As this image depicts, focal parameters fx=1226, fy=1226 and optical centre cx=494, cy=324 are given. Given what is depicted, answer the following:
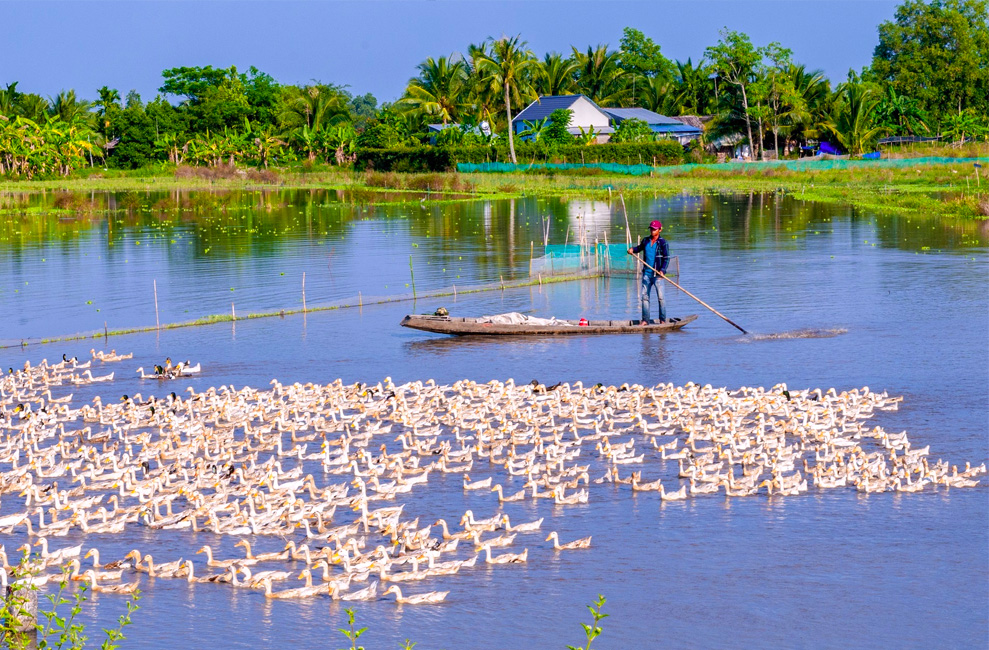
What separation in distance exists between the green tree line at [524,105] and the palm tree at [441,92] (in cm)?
16

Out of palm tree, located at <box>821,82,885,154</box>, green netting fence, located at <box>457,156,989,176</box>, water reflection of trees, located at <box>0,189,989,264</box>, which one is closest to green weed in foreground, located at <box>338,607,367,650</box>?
water reflection of trees, located at <box>0,189,989,264</box>

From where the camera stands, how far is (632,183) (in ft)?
303

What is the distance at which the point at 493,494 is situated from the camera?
1900 cm

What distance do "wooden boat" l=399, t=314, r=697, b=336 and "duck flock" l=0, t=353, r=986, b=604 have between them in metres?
6.09

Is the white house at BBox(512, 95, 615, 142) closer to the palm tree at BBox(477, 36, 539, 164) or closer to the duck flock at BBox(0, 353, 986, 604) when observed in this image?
the palm tree at BBox(477, 36, 539, 164)

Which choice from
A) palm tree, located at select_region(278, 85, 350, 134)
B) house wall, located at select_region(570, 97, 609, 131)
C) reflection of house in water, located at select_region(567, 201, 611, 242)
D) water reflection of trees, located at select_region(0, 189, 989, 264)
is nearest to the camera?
water reflection of trees, located at select_region(0, 189, 989, 264)

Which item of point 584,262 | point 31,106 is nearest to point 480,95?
point 31,106

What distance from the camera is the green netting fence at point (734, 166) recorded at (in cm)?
8594

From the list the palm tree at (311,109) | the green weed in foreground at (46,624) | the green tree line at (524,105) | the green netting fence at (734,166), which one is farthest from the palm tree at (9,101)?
the green weed in foreground at (46,624)

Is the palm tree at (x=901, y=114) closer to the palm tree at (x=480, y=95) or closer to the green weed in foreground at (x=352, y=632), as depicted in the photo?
the palm tree at (x=480, y=95)

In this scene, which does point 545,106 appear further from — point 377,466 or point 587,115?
point 377,466

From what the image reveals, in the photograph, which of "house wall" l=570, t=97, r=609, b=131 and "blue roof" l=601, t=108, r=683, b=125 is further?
"house wall" l=570, t=97, r=609, b=131

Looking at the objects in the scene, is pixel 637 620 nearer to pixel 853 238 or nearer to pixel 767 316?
pixel 767 316

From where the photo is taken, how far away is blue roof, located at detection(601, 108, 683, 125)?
114062mm
